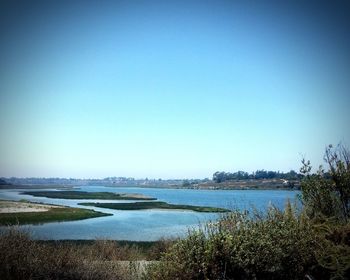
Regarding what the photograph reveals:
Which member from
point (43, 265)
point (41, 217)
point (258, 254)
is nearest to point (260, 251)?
point (258, 254)

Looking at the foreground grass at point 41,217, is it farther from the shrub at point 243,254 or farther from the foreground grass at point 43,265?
the shrub at point 243,254

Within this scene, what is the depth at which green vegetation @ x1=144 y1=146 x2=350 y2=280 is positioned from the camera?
32.4 feet

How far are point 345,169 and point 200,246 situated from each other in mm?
7038

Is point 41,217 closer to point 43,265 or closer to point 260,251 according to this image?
point 43,265

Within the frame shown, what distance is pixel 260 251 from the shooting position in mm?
10062

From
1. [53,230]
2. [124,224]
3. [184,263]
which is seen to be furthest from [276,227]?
[124,224]

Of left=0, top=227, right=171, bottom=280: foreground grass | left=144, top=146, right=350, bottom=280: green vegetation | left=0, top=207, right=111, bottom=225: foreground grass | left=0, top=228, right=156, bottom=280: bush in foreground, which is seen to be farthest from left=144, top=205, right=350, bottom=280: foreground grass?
left=0, top=207, right=111, bottom=225: foreground grass

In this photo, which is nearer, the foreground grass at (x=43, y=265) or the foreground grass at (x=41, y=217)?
the foreground grass at (x=43, y=265)

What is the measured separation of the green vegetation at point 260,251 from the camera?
9883 mm

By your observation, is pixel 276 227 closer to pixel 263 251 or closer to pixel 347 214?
pixel 263 251

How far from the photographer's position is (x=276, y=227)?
10.9 metres

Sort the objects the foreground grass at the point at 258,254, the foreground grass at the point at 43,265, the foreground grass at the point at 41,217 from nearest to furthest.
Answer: the foreground grass at the point at 43,265 < the foreground grass at the point at 258,254 < the foreground grass at the point at 41,217

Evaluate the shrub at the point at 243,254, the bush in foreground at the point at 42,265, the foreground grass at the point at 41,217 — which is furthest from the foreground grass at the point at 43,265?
the foreground grass at the point at 41,217

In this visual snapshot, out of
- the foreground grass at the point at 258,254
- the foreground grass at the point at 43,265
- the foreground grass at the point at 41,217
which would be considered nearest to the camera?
the foreground grass at the point at 43,265
